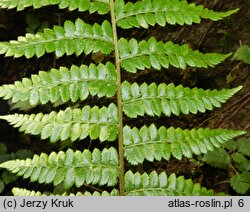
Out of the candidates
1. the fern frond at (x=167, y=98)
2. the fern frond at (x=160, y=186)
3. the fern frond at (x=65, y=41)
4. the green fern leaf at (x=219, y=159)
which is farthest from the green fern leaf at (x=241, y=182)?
the fern frond at (x=65, y=41)

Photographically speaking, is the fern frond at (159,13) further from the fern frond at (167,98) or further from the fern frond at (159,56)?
the fern frond at (167,98)

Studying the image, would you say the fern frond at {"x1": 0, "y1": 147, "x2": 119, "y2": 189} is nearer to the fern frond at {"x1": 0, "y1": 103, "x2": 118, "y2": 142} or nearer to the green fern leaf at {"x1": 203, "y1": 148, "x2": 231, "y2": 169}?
the fern frond at {"x1": 0, "y1": 103, "x2": 118, "y2": 142}

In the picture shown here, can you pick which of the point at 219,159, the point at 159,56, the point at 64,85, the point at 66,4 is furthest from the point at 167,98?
the point at 219,159

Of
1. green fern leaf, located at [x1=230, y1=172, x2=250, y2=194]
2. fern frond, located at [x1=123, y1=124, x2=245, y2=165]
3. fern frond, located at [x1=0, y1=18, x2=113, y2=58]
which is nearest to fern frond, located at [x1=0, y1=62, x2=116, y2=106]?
fern frond, located at [x1=0, y1=18, x2=113, y2=58]

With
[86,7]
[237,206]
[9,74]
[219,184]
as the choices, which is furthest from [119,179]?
[9,74]

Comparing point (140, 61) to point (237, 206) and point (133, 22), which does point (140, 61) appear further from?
point (237, 206)
